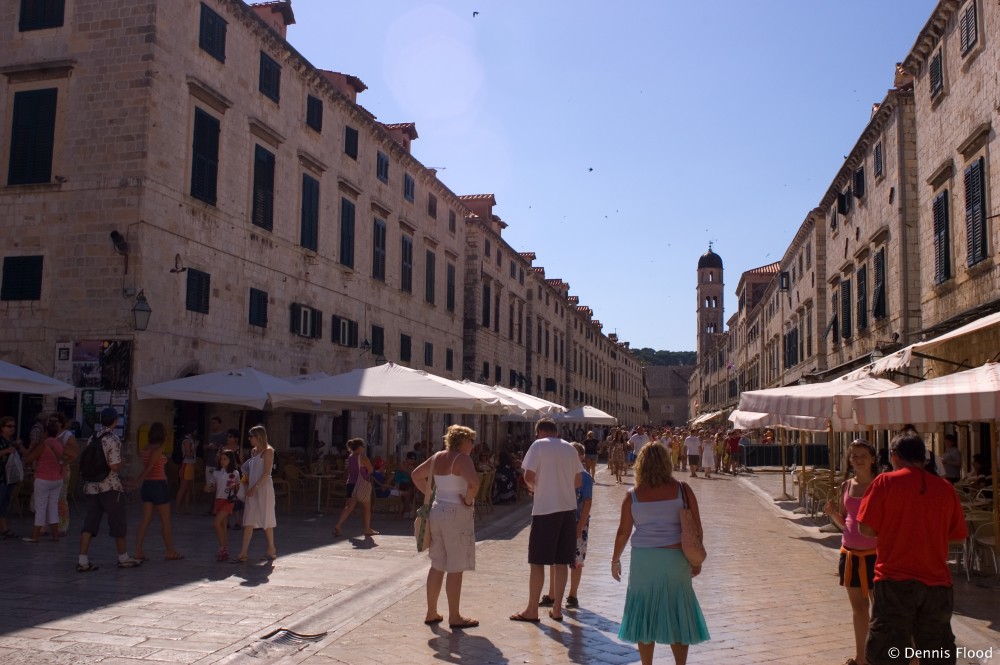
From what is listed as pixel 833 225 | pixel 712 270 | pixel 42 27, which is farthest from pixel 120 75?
pixel 712 270

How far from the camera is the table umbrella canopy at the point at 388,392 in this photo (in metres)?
14.8

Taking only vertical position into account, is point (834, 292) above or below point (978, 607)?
above

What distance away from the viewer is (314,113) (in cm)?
2359

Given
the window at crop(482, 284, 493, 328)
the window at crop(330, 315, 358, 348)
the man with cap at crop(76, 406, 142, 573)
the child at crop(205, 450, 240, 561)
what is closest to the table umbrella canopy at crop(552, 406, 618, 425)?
the window at crop(482, 284, 493, 328)

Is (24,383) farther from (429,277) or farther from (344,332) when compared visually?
(429,277)

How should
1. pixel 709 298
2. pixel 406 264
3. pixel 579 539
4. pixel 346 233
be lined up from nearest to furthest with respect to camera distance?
pixel 579 539 → pixel 346 233 → pixel 406 264 → pixel 709 298

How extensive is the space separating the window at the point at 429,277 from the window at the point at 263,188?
10.7 metres

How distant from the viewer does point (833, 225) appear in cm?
2902

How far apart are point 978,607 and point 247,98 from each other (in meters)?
17.5

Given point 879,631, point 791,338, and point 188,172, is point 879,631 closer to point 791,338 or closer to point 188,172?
point 188,172

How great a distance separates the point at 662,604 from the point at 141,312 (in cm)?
1309

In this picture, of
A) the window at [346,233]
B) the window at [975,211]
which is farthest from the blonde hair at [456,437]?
the window at [346,233]

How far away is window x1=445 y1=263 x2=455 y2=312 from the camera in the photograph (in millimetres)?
34281

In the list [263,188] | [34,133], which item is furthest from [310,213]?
[34,133]
